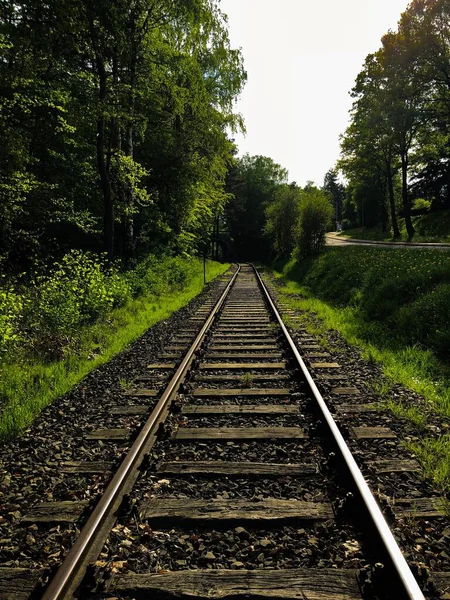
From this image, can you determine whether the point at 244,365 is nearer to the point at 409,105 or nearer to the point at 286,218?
the point at 409,105

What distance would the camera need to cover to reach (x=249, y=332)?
345 inches

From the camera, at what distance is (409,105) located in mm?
24234

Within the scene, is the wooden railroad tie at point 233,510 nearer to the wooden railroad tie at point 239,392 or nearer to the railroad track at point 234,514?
the railroad track at point 234,514

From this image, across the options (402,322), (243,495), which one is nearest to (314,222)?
(402,322)

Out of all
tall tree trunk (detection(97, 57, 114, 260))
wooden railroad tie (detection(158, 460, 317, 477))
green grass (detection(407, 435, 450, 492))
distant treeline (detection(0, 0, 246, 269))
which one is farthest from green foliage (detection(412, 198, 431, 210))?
wooden railroad tie (detection(158, 460, 317, 477))

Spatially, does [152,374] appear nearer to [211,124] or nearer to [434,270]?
[434,270]

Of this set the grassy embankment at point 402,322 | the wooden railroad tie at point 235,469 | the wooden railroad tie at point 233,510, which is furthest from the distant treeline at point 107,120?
the wooden railroad tie at point 233,510

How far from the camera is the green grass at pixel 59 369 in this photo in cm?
451

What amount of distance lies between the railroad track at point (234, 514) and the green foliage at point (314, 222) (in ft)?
59.0

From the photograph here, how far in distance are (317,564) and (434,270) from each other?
893cm

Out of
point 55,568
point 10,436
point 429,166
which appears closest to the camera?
point 55,568

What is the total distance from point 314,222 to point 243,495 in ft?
66.8

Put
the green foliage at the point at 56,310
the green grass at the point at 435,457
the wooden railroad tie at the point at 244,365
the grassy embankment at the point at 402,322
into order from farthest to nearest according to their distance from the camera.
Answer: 1. the green foliage at the point at 56,310
2. the wooden railroad tie at the point at 244,365
3. the grassy embankment at the point at 402,322
4. the green grass at the point at 435,457

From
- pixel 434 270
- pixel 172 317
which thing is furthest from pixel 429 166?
pixel 172 317
